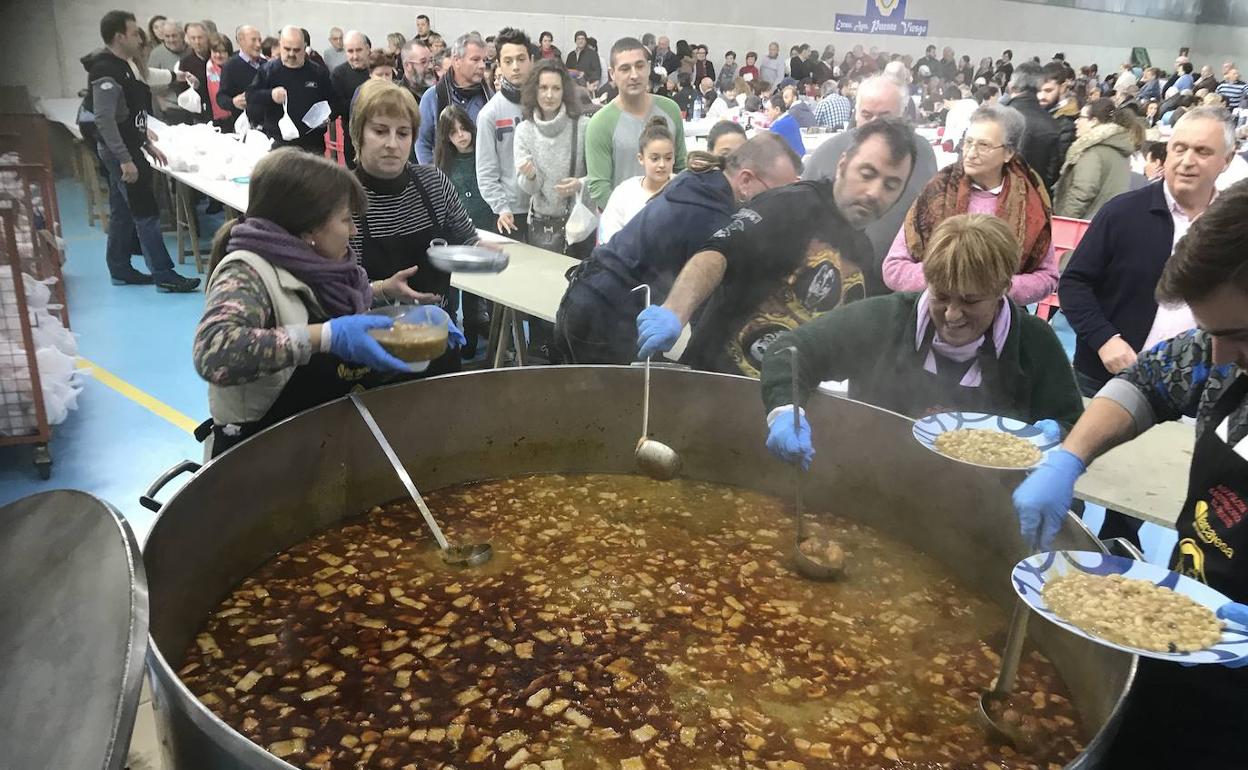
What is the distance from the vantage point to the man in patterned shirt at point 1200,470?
1301 millimetres

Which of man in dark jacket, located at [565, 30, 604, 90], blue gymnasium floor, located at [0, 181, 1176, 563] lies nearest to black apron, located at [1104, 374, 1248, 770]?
blue gymnasium floor, located at [0, 181, 1176, 563]

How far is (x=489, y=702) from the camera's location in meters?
1.55

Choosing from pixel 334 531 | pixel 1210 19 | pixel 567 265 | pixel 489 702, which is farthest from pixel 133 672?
pixel 1210 19

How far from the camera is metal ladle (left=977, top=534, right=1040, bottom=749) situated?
141cm

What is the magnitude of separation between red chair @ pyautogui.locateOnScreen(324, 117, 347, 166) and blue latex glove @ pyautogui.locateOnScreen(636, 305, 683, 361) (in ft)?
18.5

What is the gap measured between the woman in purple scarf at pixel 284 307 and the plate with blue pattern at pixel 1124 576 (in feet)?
4.69

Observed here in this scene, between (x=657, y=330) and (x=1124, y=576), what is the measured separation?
1.19 m

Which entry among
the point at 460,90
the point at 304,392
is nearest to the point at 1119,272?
the point at 304,392

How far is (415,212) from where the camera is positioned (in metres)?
3.12

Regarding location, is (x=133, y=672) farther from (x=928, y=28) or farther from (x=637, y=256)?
(x=928, y=28)

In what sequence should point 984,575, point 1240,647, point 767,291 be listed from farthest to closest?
point 767,291 → point 984,575 → point 1240,647

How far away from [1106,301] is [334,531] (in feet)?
8.89

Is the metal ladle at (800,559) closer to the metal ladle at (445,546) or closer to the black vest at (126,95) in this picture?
the metal ladle at (445,546)

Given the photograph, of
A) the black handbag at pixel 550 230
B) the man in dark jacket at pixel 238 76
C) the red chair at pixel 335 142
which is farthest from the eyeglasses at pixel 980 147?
Result: the man in dark jacket at pixel 238 76
